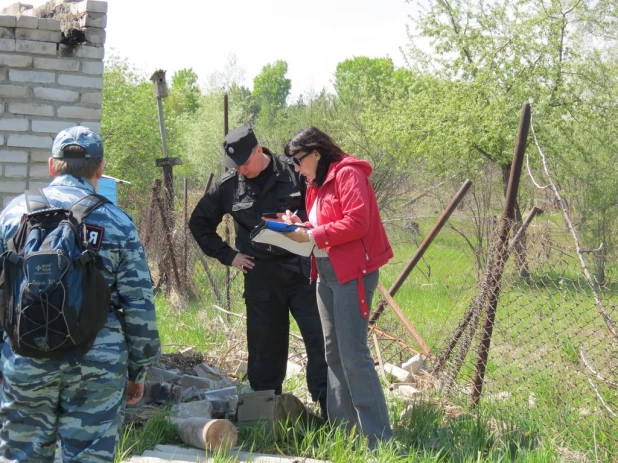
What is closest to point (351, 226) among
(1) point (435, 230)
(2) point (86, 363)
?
(2) point (86, 363)

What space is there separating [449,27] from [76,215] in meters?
20.7

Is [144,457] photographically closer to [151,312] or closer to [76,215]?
[151,312]

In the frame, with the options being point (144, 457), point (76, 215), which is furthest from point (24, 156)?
point (76, 215)

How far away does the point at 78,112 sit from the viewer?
602 cm

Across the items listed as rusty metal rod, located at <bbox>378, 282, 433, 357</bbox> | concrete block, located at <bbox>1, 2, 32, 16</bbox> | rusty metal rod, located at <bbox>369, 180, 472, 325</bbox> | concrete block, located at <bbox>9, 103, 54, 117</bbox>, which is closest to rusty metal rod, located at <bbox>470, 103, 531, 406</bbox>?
rusty metal rod, located at <bbox>369, 180, 472, 325</bbox>

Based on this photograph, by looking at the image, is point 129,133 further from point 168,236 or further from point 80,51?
point 80,51

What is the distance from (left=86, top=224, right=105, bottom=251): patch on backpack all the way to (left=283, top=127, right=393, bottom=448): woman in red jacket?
1.53 metres

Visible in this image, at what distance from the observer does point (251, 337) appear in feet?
17.4

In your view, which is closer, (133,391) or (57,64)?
(133,391)

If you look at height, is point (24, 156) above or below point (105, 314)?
above

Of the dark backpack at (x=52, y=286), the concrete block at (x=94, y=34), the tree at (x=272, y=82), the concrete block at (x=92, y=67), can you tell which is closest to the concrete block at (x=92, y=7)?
the concrete block at (x=94, y=34)

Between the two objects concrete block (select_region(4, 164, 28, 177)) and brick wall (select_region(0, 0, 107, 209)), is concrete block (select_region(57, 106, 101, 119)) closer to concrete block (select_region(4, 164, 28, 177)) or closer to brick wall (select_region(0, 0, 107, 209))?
brick wall (select_region(0, 0, 107, 209))

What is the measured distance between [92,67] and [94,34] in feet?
0.82

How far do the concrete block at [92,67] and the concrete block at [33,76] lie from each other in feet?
0.77
